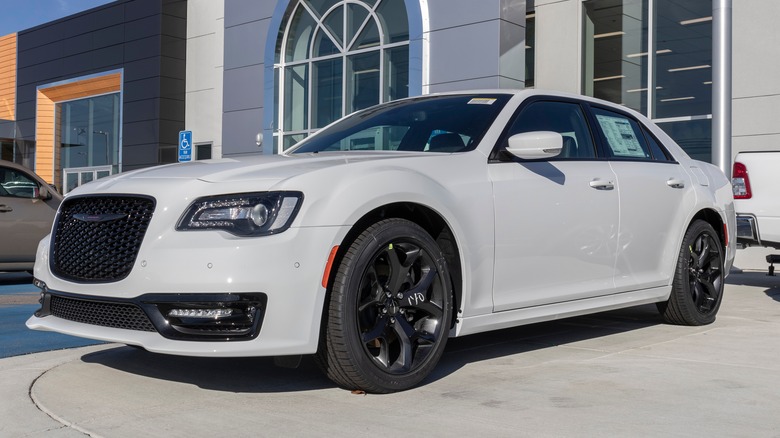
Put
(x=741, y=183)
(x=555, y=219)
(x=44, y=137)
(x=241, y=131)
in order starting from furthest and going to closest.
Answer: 1. (x=44, y=137)
2. (x=241, y=131)
3. (x=741, y=183)
4. (x=555, y=219)

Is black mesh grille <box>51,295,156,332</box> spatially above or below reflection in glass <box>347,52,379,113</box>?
below

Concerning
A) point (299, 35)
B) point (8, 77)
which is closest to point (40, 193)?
point (299, 35)

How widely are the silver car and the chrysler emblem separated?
6734mm

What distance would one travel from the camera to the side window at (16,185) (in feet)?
33.7

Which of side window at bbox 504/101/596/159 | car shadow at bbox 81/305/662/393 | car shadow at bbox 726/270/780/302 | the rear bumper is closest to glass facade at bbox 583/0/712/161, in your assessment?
car shadow at bbox 726/270/780/302

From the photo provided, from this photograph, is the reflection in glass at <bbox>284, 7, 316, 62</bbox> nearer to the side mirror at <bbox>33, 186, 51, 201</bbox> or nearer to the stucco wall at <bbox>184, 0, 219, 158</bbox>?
the stucco wall at <bbox>184, 0, 219, 158</bbox>

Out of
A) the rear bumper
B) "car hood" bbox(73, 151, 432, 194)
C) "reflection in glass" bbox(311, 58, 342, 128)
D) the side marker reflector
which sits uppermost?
"reflection in glass" bbox(311, 58, 342, 128)

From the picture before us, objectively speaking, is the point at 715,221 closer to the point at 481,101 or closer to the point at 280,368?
the point at 481,101

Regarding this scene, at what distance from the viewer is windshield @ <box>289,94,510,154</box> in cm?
485

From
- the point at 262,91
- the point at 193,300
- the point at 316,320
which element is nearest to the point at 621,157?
the point at 316,320

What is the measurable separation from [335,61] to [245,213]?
17185 mm

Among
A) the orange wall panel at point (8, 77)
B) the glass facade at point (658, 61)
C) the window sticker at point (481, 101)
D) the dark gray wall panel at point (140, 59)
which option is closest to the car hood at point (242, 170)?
the window sticker at point (481, 101)

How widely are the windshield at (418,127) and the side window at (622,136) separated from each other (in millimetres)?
947

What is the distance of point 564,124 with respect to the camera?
541 cm
